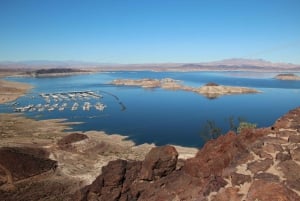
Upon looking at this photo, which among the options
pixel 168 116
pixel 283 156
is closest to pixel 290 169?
pixel 283 156

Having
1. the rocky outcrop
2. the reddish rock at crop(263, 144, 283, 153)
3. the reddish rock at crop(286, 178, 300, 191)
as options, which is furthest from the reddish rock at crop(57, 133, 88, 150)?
the reddish rock at crop(286, 178, 300, 191)

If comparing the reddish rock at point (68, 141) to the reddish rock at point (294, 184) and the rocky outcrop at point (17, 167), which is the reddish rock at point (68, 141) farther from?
the reddish rock at point (294, 184)

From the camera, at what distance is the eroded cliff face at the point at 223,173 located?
62.3 ft

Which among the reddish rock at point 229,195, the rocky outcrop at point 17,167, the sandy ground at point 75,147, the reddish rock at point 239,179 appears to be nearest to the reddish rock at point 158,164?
the reddish rock at point 239,179

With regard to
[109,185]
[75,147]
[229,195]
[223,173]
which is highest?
[223,173]

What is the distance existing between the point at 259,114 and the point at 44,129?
63.7m

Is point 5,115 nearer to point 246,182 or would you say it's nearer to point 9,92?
point 9,92

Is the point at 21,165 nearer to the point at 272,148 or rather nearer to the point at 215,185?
the point at 215,185

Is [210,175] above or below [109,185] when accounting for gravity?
above

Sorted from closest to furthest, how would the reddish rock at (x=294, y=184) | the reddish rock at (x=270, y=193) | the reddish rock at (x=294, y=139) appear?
the reddish rock at (x=270, y=193) < the reddish rock at (x=294, y=184) < the reddish rock at (x=294, y=139)

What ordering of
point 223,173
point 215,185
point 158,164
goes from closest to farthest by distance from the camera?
point 215,185 < point 223,173 < point 158,164

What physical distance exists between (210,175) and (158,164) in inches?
208

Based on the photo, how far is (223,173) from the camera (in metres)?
21.4

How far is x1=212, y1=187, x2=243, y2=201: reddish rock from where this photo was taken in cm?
1862
